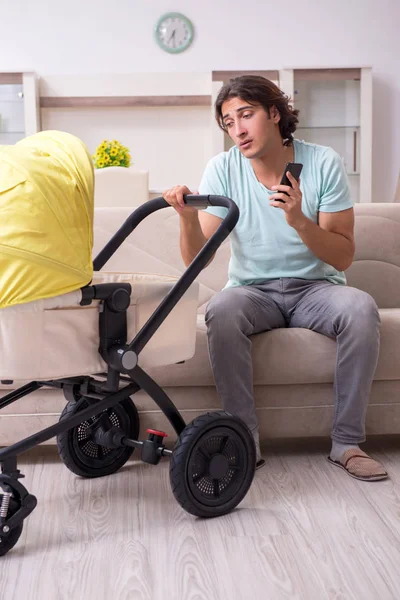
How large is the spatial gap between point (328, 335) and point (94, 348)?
757 mm

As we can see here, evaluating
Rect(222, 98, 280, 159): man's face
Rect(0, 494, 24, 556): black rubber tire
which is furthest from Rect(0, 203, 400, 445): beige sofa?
Rect(0, 494, 24, 556): black rubber tire

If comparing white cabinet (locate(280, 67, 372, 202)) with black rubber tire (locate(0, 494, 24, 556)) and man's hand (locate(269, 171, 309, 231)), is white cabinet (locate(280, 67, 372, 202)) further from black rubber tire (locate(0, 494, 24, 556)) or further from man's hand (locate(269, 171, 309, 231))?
black rubber tire (locate(0, 494, 24, 556))

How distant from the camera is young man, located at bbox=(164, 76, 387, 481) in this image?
1979 millimetres

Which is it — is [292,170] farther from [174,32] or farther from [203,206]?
[174,32]

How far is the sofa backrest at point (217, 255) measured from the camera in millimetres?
2551

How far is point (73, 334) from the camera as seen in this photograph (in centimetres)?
152

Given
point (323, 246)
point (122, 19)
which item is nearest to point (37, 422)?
point (323, 246)

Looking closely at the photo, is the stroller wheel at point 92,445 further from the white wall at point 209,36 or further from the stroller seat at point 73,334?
the white wall at point 209,36

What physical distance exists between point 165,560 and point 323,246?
0.96m

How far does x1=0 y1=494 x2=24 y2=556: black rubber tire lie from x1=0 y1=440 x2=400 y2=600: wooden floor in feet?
0.06

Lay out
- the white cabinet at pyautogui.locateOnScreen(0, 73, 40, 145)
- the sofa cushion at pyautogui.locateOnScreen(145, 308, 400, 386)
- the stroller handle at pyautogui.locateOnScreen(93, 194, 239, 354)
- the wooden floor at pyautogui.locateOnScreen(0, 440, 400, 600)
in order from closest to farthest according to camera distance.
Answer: the wooden floor at pyautogui.locateOnScreen(0, 440, 400, 600), the stroller handle at pyautogui.locateOnScreen(93, 194, 239, 354), the sofa cushion at pyautogui.locateOnScreen(145, 308, 400, 386), the white cabinet at pyautogui.locateOnScreen(0, 73, 40, 145)

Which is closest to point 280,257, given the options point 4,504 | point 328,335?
point 328,335

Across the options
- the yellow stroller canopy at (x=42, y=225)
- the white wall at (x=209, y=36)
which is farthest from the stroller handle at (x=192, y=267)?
the white wall at (x=209, y=36)

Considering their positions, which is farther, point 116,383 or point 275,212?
point 275,212
